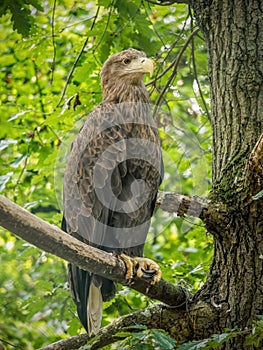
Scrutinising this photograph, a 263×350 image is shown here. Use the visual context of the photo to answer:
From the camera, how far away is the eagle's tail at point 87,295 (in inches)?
159

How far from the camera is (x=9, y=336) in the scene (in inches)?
229

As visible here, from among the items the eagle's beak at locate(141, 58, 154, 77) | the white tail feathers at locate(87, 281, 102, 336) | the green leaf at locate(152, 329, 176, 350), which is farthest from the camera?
the eagle's beak at locate(141, 58, 154, 77)

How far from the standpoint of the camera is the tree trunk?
3.33 m

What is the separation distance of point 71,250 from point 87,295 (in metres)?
1.34

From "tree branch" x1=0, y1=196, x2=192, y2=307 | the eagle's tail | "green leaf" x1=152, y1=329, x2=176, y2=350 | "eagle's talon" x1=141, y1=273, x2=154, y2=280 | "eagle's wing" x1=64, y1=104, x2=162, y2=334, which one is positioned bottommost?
"green leaf" x1=152, y1=329, x2=176, y2=350

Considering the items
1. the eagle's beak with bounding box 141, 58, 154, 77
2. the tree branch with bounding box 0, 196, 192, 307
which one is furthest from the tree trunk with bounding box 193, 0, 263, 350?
the eagle's beak with bounding box 141, 58, 154, 77

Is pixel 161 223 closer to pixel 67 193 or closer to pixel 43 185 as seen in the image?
pixel 67 193

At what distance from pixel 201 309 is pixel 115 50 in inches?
105

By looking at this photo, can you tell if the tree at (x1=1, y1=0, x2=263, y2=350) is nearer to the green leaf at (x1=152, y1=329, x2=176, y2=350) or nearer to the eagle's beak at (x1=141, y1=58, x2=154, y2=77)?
the green leaf at (x1=152, y1=329, x2=176, y2=350)

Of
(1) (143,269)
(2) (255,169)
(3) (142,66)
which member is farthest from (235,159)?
(3) (142,66)

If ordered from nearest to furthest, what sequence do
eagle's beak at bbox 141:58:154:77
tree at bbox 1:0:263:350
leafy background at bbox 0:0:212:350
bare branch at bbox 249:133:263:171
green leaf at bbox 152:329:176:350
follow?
1. green leaf at bbox 152:329:176:350
2. bare branch at bbox 249:133:263:171
3. tree at bbox 1:0:263:350
4. eagle's beak at bbox 141:58:154:77
5. leafy background at bbox 0:0:212:350

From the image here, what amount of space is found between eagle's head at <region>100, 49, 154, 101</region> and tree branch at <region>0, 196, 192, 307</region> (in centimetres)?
152

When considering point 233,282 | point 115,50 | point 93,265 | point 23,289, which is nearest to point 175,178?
point 115,50

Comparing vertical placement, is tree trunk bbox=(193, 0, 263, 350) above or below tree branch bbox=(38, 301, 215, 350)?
above
